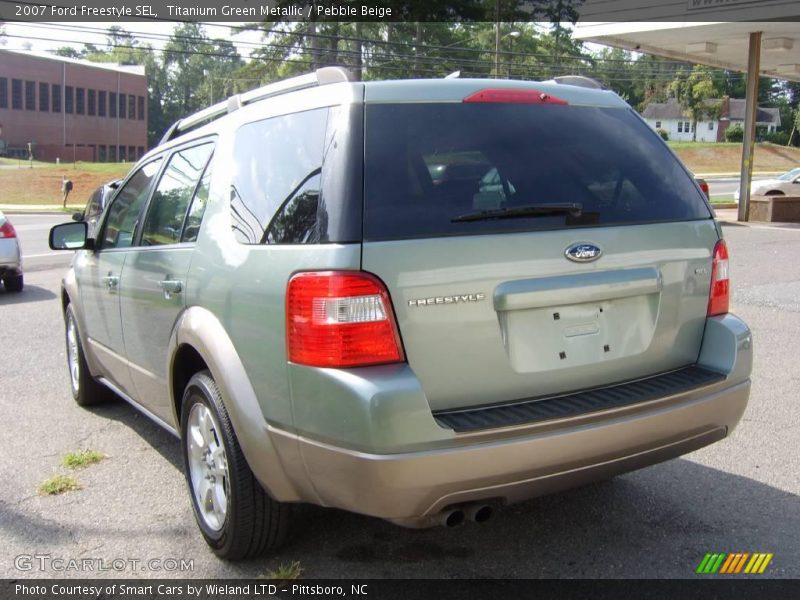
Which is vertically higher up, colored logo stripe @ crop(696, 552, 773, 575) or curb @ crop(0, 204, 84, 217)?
colored logo stripe @ crop(696, 552, 773, 575)

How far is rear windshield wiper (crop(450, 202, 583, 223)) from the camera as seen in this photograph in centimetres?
290

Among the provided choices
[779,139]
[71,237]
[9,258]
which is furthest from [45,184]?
[779,139]

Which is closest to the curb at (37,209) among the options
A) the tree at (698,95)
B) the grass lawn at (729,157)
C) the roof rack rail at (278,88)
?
the roof rack rail at (278,88)

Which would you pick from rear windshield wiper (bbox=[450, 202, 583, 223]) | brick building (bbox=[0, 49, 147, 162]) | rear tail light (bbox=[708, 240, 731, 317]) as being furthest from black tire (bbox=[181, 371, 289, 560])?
brick building (bbox=[0, 49, 147, 162])

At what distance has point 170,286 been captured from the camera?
3.71 meters

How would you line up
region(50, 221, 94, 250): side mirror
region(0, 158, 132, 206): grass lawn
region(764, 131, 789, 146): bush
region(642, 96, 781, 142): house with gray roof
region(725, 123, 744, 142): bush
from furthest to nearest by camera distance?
1. region(642, 96, 781, 142): house with gray roof
2. region(764, 131, 789, 146): bush
3. region(725, 123, 744, 142): bush
4. region(0, 158, 132, 206): grass lawn
5. region(50, 221, 94, 250): side mirror

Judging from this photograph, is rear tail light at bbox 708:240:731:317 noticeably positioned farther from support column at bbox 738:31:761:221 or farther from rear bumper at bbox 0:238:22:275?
support column at bbox 738:31:761:221

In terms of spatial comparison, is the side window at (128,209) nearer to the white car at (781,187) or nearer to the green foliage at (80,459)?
the green foliage at (80,459)

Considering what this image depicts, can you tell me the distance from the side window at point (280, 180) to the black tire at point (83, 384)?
2641 mm

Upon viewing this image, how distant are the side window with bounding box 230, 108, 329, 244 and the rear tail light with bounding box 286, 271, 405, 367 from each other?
0.72 feet

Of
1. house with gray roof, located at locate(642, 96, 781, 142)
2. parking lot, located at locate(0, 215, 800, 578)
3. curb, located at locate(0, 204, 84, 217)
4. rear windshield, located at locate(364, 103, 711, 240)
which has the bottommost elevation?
curb, located at locate(0, 204, 84, 217)

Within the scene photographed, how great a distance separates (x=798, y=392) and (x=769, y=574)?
2905 millimetres

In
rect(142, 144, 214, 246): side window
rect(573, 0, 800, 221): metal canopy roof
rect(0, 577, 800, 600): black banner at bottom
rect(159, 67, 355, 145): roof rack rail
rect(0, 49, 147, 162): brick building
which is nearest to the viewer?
rect(0, 577, 800, 600): black banner at bottom

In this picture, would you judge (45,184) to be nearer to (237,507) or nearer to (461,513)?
(237,507)
